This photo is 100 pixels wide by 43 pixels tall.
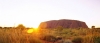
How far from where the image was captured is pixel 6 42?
26.2ft

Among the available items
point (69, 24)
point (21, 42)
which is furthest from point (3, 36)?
point (69, 24)

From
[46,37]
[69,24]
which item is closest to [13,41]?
[46,37]

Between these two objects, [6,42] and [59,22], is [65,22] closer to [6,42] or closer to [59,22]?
[59,22]

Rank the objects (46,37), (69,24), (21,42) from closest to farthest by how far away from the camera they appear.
A: (21,42)
(46,37)
(69,24)

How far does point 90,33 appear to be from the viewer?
10.9 meters

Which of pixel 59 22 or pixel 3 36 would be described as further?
pixel 59 22

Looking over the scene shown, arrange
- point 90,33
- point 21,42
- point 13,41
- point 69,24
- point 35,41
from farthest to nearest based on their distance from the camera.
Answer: point 69,24 < point 35,41 < point 90,33 < point 21,42 < point 13,41

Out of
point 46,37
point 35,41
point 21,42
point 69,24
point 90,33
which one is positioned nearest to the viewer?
point 21,42

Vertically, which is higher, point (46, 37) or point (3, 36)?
point (3, 36)

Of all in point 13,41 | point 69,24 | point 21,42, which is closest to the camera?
point 13,41

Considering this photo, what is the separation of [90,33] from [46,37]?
7.69 meters

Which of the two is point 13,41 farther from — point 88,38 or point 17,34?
point 88,38

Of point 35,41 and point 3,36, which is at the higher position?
point 3,36

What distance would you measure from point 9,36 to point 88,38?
16.9 ft
